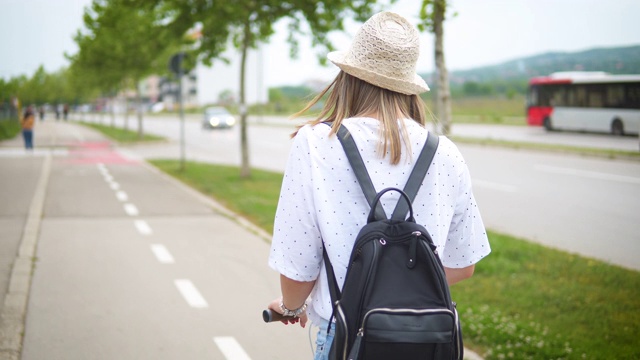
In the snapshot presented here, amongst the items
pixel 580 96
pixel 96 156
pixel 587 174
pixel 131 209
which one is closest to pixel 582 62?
pixel 131 209

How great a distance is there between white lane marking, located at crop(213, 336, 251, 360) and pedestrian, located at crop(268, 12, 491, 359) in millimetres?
2491

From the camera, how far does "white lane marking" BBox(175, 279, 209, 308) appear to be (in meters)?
5.66

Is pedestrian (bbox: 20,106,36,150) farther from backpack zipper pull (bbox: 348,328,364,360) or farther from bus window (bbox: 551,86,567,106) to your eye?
backpack zipper pull (bbox: 348,328,364,360)

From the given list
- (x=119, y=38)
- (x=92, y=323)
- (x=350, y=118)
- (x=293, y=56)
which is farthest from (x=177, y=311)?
(x=119, y=38)

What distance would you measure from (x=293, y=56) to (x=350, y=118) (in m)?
14.3

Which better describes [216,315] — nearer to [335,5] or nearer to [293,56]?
[335,5]

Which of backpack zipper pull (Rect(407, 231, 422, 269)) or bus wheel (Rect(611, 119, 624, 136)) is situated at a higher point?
backpack zipper pull (Rect(407, 231, 422, 269))

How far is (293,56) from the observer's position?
632 inches

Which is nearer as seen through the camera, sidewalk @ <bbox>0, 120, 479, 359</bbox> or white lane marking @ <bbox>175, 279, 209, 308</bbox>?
sidewalk @ <bbox>0, 120, 479, 359</bbox>

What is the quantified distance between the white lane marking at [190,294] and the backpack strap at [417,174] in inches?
158

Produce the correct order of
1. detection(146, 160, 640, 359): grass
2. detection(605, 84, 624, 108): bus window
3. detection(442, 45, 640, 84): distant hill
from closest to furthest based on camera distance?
detection(146, 160, 640, 359): grass → detection(442, 45, 640, 84): distant hill → detection(605, 84, 624, 108): bus window

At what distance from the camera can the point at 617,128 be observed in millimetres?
21172

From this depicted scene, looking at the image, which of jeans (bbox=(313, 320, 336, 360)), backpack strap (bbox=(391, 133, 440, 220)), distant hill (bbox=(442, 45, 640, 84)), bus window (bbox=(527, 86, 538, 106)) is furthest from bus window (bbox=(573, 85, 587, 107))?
jeans (bbox=(313, 320, 336, 360))

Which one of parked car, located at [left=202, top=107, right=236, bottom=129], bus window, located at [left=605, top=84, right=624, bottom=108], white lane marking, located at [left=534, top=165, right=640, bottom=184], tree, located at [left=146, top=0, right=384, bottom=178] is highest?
tree, located at [left=146, top=0, right=384, bottom=178]
